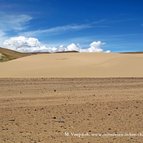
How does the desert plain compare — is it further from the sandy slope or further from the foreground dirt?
the sandy slope

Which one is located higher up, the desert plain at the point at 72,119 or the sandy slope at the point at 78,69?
the sandy slope at the point at 78,69

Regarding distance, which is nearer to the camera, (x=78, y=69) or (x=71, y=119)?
(x=71, y=119)

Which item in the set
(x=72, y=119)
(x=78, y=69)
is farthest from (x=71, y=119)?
(x=78, y=69)

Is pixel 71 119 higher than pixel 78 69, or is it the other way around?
pixel 78 69

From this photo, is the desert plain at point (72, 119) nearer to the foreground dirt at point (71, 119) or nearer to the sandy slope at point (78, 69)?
the foreground dirt at point (71, 119)

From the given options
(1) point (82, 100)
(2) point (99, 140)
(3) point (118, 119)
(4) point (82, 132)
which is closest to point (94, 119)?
(3) point (118, 119)

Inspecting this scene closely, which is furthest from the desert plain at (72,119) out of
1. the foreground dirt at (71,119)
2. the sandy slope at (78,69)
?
the sandy slope at (78,69)

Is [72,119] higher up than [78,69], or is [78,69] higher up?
[78,69]

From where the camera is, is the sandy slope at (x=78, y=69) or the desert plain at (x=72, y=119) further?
the sandy slope at (x=78, y=69)

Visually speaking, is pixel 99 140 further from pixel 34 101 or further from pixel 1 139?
pixel 34 101

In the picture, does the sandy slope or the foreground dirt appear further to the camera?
the sandy slope

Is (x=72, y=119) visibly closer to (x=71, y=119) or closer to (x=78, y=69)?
(x=71, y=119)

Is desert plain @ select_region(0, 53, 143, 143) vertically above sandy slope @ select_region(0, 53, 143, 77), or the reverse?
sandy slope @ select_region(0, 53, 143, 77)

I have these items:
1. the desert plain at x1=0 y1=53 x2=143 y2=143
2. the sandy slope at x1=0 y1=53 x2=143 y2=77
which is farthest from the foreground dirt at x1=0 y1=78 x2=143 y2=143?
the sandy slope at x1=0 y1=53 x2=143 y2=77
